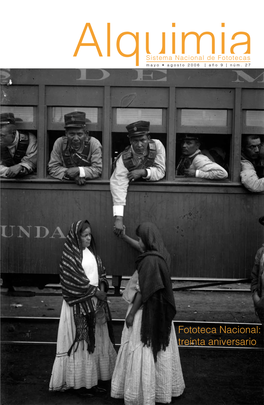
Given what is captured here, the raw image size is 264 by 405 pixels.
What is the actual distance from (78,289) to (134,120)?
1745 mm

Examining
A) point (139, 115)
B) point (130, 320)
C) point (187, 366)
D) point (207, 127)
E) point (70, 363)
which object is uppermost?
point (139, 115)

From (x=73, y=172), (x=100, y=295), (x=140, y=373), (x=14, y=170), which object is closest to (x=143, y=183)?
(x=73, y=172)

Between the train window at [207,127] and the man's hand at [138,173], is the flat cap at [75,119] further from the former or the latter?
the train window at [207,127]

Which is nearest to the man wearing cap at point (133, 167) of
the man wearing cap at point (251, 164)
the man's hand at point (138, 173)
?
the man's hand at point (138, 173)

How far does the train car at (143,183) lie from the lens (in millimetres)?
4141

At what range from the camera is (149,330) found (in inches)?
136

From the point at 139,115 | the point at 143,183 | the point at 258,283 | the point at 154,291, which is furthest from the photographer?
the point at 143,183

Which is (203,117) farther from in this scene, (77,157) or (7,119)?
(7,119)

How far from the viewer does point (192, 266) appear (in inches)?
171

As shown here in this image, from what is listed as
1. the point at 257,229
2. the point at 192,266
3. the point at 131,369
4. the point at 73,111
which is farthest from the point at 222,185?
the point at 131,369

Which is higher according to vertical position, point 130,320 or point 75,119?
point 75,119

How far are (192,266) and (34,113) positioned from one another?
Result: 7.46ft

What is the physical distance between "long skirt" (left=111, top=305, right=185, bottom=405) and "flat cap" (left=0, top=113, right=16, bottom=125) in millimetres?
2292

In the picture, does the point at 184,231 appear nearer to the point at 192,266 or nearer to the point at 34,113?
the point at 192,266
